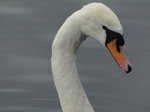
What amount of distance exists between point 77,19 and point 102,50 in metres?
3.40

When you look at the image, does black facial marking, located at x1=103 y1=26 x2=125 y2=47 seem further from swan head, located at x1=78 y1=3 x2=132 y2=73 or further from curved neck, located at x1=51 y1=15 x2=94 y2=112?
curved neck, located at x1=51 y1=15 x2=94 y2=112

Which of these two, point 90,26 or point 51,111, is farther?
point 51,111

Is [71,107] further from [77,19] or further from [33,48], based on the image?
[33,48]

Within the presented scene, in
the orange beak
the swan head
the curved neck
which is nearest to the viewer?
the swan head

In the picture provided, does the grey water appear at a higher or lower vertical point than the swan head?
lower

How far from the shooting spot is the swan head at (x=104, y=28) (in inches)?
266

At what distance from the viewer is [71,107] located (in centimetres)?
744

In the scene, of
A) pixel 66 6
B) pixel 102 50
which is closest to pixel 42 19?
pixel 66 6

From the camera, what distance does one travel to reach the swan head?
675cm

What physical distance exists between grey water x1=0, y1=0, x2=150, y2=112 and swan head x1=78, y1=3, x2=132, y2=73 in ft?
9.67

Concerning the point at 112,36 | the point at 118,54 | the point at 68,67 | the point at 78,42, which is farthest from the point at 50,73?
the point at 112,36

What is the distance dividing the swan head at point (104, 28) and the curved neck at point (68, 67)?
113mm

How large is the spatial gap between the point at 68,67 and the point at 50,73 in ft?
9.73

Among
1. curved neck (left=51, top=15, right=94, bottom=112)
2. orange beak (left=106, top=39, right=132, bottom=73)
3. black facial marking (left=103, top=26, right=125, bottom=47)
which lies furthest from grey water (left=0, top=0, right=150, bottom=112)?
black facial marking (left=103, top=26, right=125, bottom=47)
